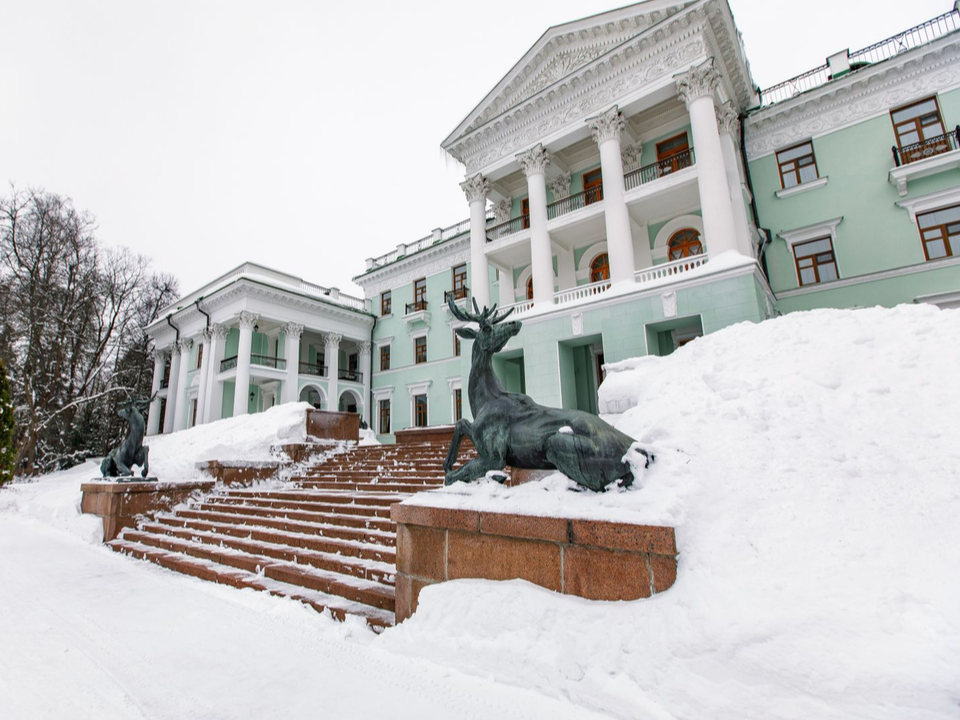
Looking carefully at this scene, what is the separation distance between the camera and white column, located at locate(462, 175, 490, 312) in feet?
62.6

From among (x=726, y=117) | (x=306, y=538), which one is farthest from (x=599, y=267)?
(x=306, y=538)

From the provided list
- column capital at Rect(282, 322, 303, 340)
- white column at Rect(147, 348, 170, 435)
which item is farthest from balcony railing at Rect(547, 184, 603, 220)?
white column at Rect(147, 348, 170, 435)

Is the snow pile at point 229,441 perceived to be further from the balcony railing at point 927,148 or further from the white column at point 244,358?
the balcony railing at point 927,148

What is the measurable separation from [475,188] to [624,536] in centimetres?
1918

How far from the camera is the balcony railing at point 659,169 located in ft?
52.4

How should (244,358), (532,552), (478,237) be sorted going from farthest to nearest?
(244,358) < (478,237) < (532,552)

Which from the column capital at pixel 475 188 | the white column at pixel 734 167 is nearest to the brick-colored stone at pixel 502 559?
the white column at pixel 734 167

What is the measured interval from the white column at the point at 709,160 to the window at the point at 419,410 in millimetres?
17628

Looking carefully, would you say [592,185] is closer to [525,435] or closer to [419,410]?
[419,410]

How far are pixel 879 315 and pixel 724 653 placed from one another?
243 inches

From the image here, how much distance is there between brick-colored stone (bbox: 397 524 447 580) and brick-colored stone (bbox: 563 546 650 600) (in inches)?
40.0

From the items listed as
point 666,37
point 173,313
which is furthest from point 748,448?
point 173,313

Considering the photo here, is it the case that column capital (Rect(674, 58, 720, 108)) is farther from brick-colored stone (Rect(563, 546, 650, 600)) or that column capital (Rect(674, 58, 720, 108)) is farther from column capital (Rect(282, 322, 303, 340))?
column capital (Rect(282, 322, 303, 340))

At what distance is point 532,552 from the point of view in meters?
2.91
